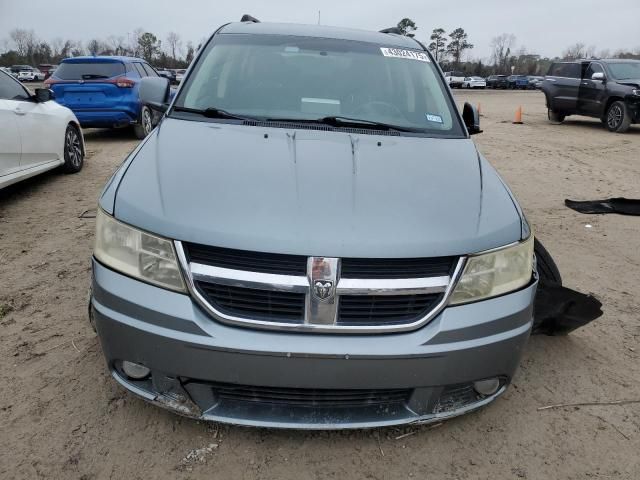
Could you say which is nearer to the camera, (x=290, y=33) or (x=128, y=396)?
(x=128, y=396)

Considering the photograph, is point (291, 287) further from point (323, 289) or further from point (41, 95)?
point (41, 95)

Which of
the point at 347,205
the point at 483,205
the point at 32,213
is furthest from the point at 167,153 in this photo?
the point at 32,213

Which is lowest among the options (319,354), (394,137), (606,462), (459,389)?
(606,462)

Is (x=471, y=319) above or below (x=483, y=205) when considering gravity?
below

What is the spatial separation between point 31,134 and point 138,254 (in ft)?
15.3

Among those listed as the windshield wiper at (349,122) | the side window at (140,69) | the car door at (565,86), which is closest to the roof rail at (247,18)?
the windshield wiper at (349,122)

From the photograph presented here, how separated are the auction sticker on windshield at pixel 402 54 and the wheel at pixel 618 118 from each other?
36.6 feet

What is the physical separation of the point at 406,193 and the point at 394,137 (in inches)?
27.6

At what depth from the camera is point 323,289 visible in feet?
6.20

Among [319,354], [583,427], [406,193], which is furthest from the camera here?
[583,427]

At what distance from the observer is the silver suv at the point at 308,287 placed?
6.23 feet

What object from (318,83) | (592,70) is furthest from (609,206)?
(592,70)

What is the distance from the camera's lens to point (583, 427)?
7.95ft

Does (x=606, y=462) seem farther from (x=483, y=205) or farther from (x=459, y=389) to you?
(x=483, y=205)
